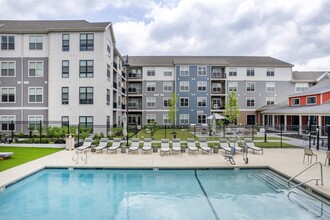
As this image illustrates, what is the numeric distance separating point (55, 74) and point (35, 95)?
3.36 metres

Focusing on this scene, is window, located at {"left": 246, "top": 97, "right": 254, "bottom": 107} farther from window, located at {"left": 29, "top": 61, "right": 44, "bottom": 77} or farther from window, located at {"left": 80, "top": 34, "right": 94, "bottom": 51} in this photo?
window, located at {"left": 29, "top": 61, "right": 44, "bottom": 77}

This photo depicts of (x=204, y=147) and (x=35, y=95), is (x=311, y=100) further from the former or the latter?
(x=35, y=95)

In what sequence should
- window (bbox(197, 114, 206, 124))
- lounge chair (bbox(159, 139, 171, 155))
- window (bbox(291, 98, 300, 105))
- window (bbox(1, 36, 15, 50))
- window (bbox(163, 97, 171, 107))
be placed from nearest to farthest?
lounge chair (bbox(159, 139, 171, 155)) < window (bbox(1, 36, 15, 50)) < window (bbox(291, 98, 300, 105)) < window (bbox(197, 114, 206, 124)) < window (bbox(163, 97, 171, 107))

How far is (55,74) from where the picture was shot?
83.5ft

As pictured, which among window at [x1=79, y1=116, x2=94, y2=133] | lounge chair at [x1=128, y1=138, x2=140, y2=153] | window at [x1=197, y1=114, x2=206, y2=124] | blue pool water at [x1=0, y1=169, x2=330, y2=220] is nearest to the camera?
blue pool water at [x1=0, y1=169, x2=330, y2=220]

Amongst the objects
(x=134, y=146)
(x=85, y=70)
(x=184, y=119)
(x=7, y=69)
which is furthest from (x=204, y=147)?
(x=184, y=119)

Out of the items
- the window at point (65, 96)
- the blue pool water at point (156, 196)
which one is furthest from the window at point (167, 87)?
the blue pool water at point (156, 196)

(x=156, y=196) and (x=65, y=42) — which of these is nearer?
(x=156, y=196)

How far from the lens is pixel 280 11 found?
860 inches

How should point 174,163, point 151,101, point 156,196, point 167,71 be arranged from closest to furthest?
point 156,196, point 174,163, point 167,71, point 151,101

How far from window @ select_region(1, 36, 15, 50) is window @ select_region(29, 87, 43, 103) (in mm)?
5094

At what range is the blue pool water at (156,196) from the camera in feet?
24.8

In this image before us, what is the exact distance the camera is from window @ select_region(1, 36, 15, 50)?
26047 millimetres

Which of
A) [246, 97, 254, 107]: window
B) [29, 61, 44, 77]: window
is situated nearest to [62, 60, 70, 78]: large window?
[29, 61, 44, 77]: window
